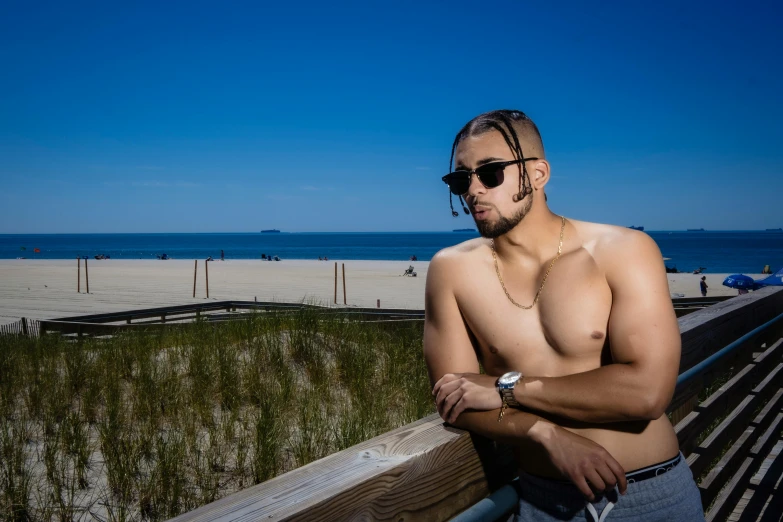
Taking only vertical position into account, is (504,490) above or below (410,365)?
above

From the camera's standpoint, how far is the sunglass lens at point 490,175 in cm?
174

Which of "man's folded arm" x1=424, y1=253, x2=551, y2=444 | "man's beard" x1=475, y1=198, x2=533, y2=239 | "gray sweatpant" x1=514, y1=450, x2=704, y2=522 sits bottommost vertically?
"gray sweatpant" x1=514, y1=450, x2=704, y2=522

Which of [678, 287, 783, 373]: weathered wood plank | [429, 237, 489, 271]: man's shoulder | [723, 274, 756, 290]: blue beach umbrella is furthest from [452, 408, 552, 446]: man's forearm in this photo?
[723, 274, 756, 290]: blue beach umbrella

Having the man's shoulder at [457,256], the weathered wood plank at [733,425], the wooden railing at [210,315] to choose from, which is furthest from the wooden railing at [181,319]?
the man's shoulder at [457,256]

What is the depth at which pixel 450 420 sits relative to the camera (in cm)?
144

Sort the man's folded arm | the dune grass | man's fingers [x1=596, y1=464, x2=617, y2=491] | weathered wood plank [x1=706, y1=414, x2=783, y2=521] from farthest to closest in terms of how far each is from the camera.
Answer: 1. the dune grass
2. weathered wood plank [x1=706, y1=414, x2=783, y2=521]
3. the man's folded arm
4. man's fingers [x1=596, y1=464, x2=617, y2=491]

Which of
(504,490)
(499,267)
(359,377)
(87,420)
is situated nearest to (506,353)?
(499,267)

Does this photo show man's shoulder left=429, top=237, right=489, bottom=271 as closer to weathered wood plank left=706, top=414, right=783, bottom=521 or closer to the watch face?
the watch face

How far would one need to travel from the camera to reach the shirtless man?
1.46 metres

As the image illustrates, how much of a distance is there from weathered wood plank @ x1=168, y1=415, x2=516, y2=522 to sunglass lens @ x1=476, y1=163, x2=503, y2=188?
Answer: 722mm

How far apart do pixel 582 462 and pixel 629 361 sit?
30 centimetres

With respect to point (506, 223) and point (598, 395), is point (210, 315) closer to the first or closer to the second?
point (506, 223)

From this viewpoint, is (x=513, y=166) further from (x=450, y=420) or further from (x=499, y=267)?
(x=450, y=420)

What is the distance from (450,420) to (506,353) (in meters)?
0.32
